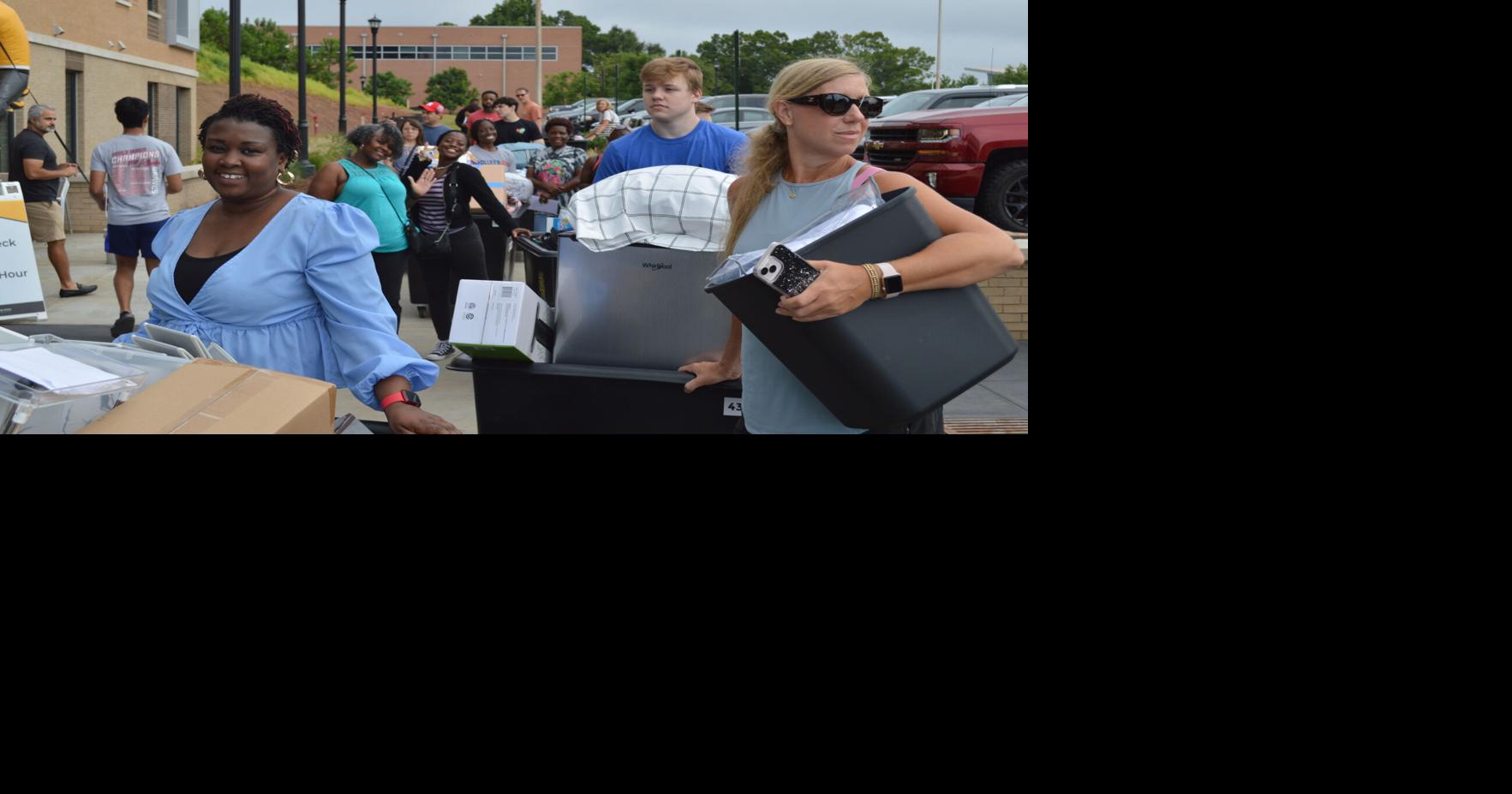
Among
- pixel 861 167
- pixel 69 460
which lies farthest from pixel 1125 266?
pixel 69 460

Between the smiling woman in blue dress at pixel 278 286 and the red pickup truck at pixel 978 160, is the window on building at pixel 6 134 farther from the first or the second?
the smiling woman in blue dress at pixel 278 286

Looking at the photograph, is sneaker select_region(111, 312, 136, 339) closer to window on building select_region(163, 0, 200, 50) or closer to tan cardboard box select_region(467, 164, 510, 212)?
tan cardboard box select_region(467, 164, 510, 212)

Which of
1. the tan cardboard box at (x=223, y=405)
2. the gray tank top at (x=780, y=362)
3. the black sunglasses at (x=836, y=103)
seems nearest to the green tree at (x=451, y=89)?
the gray tank top at (x=780, y=362)

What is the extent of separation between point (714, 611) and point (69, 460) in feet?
2.82

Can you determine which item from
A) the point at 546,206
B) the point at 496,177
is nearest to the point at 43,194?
the point at 496,177

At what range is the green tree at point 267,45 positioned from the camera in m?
77.5

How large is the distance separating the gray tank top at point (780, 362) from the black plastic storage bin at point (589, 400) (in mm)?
1333

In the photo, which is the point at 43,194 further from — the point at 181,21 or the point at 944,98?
the point at 181,21

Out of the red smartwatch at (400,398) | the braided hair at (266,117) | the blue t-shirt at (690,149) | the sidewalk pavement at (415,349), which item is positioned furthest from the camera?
the sidewalk pavement at (415,349)

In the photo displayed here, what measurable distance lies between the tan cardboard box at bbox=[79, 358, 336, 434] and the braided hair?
859 mm

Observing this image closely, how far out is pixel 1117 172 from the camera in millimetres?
1846

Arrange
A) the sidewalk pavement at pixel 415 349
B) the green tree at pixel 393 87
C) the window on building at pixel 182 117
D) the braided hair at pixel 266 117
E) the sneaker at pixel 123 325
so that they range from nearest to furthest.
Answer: the braided hair at pixel 266 117, the sidewalk pavement at pixel 415 349, the sneaker at pixel 123 325, the window on building at pixel 182 117, the green tree at pixel 393 87

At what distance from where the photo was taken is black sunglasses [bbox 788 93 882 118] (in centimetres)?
280

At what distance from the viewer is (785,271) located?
2357 millimetres
